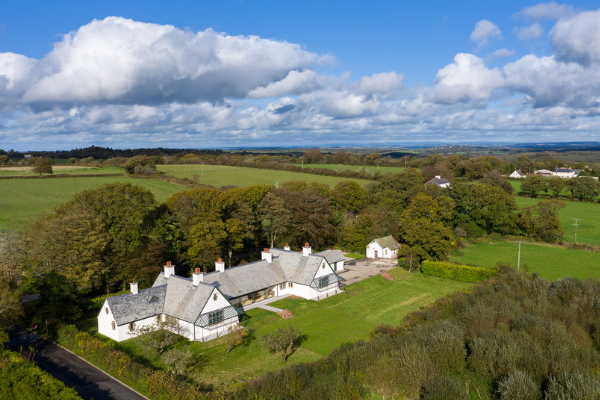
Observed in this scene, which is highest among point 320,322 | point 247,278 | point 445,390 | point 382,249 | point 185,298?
point 185,298

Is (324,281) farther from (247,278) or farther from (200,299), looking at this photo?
(200,299)

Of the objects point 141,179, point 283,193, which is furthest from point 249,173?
point 283,193

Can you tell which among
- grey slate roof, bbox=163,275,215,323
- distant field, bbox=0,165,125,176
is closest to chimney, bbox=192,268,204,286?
grey slate roof, bbox=163,275,215,323

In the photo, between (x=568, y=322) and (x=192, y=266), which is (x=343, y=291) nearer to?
(x=192, y=266)

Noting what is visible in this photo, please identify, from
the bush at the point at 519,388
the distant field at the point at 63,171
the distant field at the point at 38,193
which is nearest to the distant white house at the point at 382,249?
the bush at the point at 519,388

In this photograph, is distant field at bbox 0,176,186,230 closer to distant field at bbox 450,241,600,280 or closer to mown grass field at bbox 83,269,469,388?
mown grass field at bbox 83,269,469,388

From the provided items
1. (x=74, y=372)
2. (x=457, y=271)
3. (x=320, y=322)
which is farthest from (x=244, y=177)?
(x=74, y=372)

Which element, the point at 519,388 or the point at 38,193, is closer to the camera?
the point at 519,388
